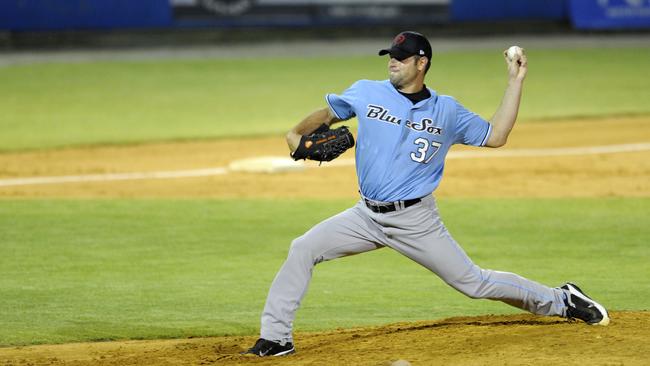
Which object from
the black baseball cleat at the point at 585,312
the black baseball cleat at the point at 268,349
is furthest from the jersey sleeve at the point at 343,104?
the black baseball cleat at the point at 585,312

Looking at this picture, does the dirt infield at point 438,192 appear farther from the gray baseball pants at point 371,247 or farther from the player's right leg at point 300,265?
the gray baseball pants at point 371,247

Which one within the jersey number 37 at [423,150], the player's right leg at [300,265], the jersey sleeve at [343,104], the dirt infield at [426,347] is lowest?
the dirt infield at [426,347]

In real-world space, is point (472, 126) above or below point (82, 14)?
below

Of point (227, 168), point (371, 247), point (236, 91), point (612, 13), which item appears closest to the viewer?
point (371, 247)

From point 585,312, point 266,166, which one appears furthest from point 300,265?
point 266,166

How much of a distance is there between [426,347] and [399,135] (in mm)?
1213

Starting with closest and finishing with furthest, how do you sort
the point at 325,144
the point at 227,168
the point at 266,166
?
the point at 325,144 < the point at 266,166 < the point at 227,168

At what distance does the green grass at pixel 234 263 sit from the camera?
7.57m

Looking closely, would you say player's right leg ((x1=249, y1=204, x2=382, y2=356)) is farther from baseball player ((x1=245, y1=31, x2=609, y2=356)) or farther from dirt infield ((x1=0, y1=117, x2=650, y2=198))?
dirt infield ((x1=0, y1=117, x2=650, y2=198))

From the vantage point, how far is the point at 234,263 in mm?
9109

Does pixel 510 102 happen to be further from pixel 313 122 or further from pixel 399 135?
pixel 313 122

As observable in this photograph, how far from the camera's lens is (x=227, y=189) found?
1280 cm

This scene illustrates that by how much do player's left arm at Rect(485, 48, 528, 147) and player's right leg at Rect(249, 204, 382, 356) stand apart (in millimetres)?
863

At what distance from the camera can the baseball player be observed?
240 inches
